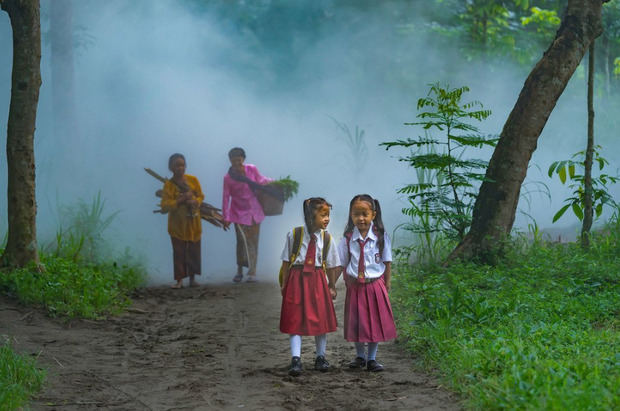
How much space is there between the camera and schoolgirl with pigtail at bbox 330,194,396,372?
604 cm

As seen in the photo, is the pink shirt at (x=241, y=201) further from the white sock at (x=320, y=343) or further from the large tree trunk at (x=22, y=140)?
the white sock at (x=320, y=343)

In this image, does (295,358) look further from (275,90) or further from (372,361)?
(275,90)

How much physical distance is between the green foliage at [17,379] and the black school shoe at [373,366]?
2528 millimetres

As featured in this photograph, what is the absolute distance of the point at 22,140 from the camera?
891cm

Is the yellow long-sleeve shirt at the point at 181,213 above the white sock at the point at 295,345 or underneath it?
above

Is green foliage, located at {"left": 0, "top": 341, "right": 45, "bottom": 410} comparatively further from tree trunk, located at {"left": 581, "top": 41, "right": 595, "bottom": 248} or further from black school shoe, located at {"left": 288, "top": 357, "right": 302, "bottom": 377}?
tree trunk, located at {"left": 581, "top": 41, "right": 595, "bottom": 248}

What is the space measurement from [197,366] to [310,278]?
1.26m

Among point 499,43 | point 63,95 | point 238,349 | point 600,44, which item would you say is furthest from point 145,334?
point 600,44

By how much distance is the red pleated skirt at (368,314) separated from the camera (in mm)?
6008

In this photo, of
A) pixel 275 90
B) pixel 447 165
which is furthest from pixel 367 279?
pixel 275 90

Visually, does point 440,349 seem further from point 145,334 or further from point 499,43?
point 499,43

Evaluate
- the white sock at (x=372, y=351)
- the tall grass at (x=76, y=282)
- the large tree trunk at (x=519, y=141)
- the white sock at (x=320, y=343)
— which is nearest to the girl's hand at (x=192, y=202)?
the tall grass at (x=76, y=282)

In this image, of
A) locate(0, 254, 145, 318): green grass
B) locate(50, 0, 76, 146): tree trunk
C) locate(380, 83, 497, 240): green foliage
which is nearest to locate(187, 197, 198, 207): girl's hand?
locate(0, 254, 145, 318): green grass

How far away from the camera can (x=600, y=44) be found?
20609 millimetres
